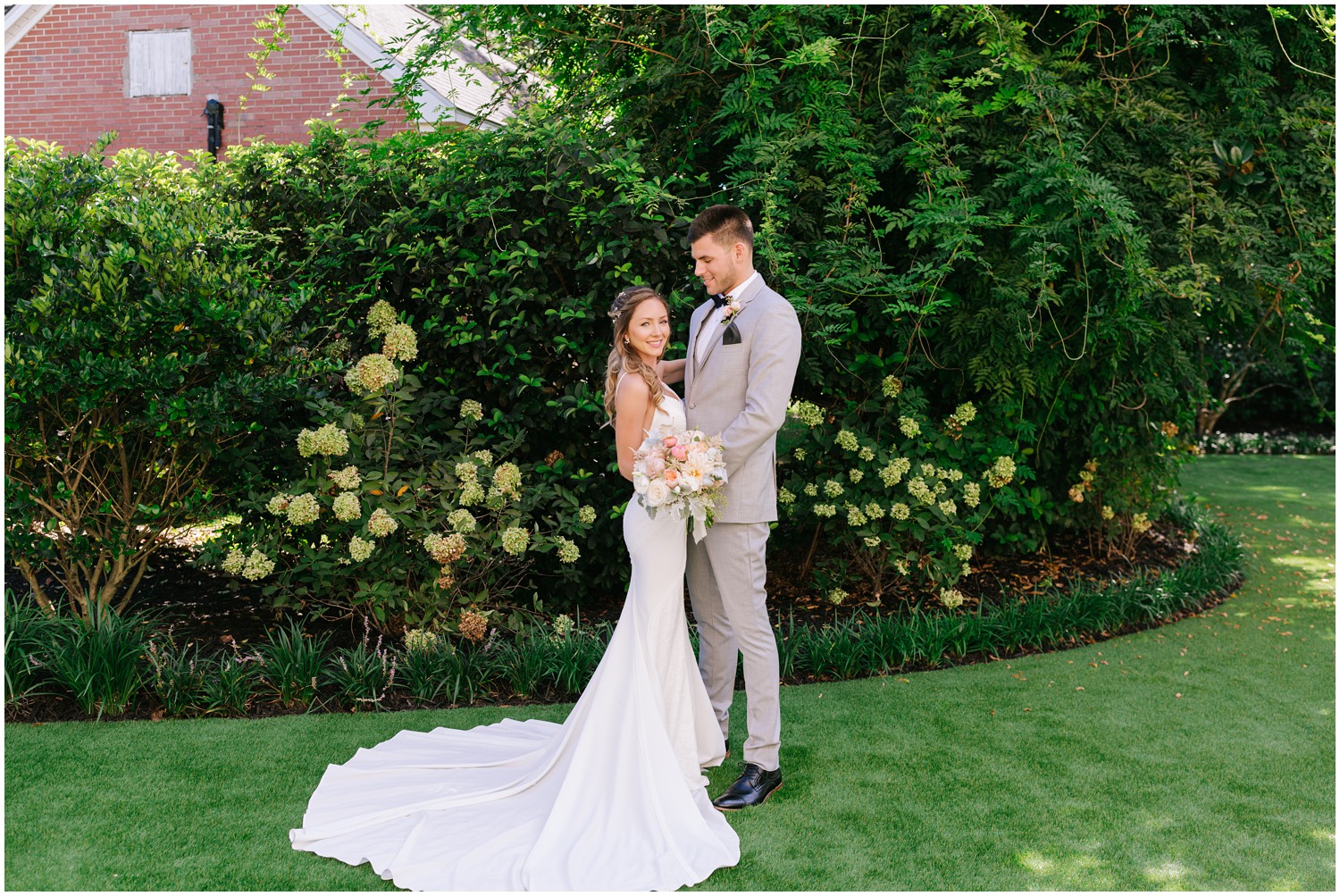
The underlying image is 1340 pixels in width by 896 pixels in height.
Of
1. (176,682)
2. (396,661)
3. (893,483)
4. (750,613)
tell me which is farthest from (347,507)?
(893,483)

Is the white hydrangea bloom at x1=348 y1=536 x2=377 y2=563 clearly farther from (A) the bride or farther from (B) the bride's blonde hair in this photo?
(B) the bride's blonde hair

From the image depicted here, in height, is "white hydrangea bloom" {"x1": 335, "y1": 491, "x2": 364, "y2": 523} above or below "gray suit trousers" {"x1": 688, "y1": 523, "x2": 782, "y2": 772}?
above

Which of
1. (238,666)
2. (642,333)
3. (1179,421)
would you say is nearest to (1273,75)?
(1179,421)

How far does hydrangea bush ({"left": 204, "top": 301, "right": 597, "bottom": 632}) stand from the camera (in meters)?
4.66

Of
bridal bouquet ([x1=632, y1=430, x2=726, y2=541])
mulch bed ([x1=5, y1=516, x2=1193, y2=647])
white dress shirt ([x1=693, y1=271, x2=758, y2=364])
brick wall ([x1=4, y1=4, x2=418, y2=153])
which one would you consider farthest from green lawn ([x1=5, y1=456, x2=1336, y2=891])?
brick wall ([x1=4, y1=4, x2=418, y2=153])

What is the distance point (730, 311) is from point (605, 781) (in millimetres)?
1695

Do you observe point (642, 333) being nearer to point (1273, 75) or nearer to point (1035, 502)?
point (1035, 502)

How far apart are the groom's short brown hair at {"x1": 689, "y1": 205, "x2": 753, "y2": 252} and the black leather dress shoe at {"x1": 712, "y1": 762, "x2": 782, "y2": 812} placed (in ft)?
6.23

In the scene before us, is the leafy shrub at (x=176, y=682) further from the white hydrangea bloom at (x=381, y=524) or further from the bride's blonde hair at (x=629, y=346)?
the bride's blonde hair at (x=629, y=346)

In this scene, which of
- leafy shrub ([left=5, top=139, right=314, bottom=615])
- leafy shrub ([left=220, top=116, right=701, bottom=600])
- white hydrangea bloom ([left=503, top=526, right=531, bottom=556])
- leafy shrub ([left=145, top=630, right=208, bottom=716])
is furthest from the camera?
leafy shrub ([left=220, top=116, right=701, bottom=600])

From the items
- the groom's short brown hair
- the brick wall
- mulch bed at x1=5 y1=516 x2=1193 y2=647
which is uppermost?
the brick wall

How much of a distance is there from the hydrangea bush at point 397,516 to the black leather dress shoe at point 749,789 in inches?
62.4

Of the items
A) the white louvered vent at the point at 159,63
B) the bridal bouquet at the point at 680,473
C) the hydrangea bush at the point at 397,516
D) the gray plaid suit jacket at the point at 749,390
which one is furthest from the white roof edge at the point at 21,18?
the bridal bouquet at the point at 680,473

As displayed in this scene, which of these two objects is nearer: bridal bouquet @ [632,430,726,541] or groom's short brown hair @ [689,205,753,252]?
bridal bouquet @ [632,430,726,541]
